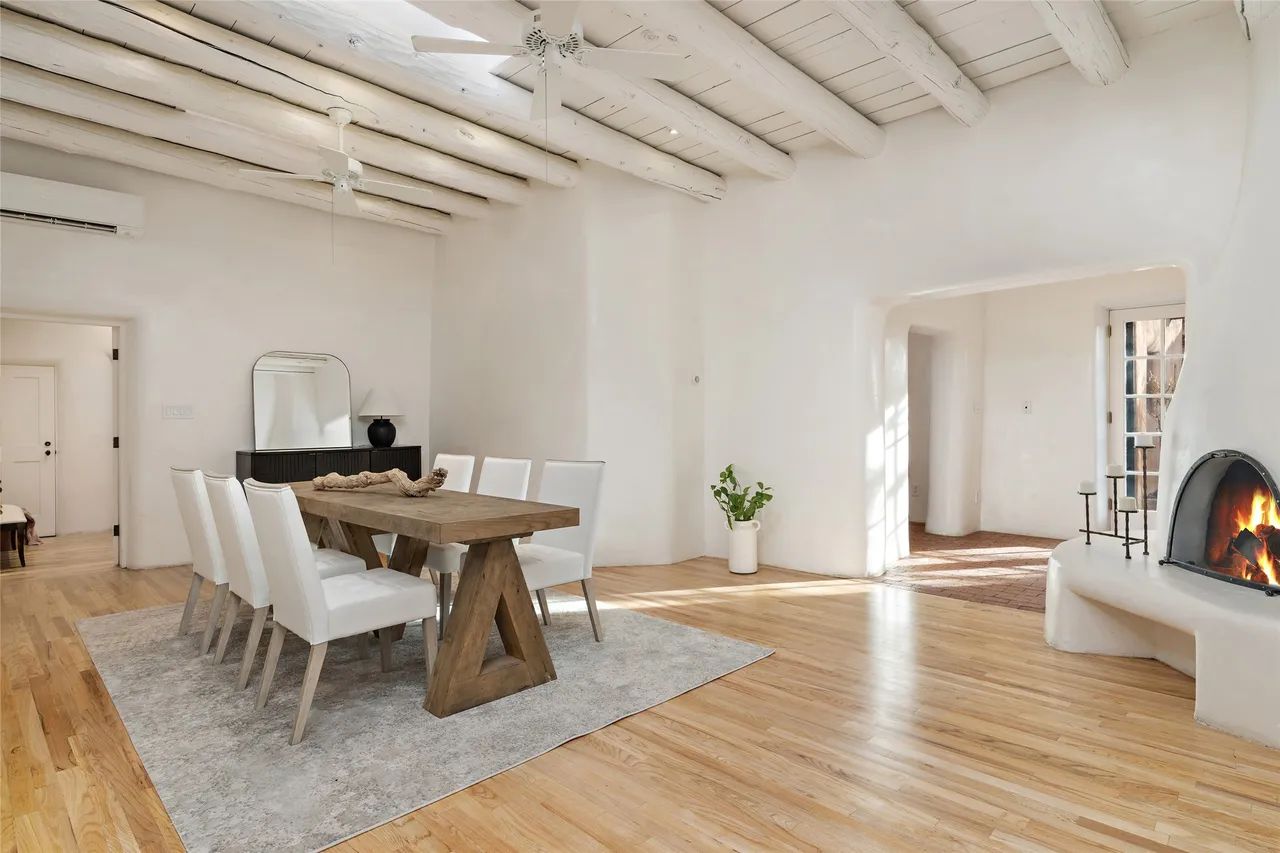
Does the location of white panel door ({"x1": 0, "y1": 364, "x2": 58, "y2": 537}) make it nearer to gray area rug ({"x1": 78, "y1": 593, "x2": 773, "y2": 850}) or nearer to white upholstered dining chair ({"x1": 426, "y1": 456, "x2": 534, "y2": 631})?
gray area rug ({"x1": 78, "y1": 593, "x2": 773, "y2": 850})

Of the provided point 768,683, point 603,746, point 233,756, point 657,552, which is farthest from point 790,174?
point 233,756

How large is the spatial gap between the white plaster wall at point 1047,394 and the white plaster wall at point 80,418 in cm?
902

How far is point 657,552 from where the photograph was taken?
5.60m

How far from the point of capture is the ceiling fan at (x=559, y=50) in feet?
8.82

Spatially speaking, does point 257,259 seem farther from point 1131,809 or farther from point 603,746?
point 1131,809

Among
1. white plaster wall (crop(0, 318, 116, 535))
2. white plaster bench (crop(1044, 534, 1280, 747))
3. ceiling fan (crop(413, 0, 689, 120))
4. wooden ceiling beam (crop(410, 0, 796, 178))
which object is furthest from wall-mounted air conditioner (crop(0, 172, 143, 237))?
white plaster bench (crop(1044, 534, 1280, 747))

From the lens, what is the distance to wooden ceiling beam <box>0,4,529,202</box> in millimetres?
3383

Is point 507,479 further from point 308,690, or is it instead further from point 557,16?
point 557,16

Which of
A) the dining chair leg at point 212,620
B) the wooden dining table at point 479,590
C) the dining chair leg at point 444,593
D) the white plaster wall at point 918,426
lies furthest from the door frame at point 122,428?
the white plaster wall at point 918,426

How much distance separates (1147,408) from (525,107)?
227 inches

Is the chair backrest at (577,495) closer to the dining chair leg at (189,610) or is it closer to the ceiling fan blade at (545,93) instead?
the ceiling fan blade at (545,93)

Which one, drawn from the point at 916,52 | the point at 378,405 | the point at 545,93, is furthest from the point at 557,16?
the point at 378,405

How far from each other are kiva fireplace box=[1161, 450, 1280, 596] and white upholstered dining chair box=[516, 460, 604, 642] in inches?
108

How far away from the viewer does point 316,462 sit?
5.99 m
